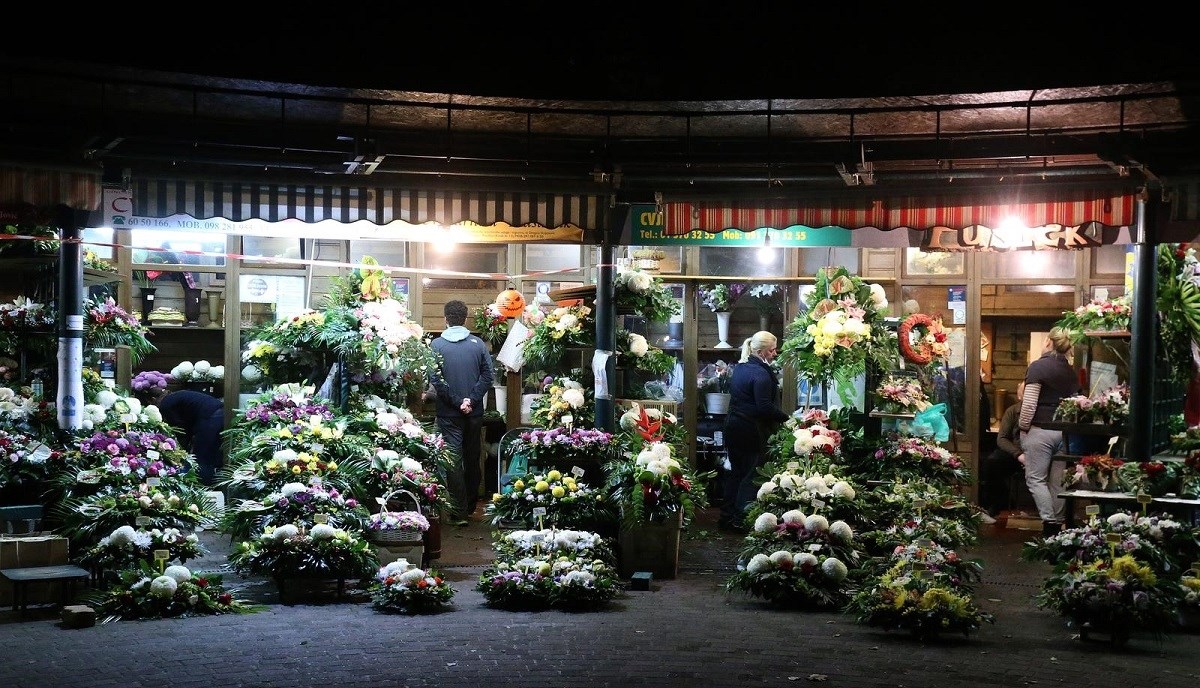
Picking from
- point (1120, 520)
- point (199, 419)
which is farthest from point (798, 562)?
point (199, 419)

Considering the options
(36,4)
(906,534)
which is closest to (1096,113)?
(906,534)

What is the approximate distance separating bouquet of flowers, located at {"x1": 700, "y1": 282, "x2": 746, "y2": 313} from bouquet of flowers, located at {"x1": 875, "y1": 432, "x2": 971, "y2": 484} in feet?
12.0

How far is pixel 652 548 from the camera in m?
10.5

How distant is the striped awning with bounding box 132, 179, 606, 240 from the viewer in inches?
413


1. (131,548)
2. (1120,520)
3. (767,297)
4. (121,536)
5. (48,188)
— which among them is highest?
(48,188)

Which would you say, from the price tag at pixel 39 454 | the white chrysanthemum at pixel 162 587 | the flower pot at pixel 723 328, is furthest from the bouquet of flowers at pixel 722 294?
the white chrysanthemum at pixel 162 587

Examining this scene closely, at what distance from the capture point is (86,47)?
28.3 ft

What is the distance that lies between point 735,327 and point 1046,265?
12.3 feet

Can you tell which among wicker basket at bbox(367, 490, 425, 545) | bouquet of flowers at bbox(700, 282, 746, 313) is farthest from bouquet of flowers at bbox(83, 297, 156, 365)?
bouquet of flowers at bbox(700, 282, 746, 313)

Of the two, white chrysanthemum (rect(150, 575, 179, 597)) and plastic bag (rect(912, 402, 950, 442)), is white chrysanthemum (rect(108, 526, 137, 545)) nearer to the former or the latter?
white chrysanthemum (rect(150, 575, 179, 597))

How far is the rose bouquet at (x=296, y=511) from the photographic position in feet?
32.1

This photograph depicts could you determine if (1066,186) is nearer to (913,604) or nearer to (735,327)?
(913,604)

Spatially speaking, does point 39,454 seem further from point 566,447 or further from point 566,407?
point 566,407

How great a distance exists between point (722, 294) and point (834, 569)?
6.45m
